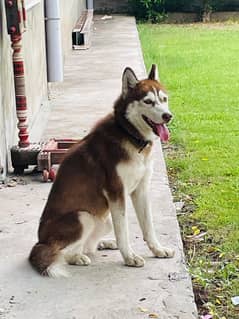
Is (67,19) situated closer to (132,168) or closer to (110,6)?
(110,6)

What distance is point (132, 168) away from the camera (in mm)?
3723

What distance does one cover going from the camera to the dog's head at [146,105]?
3.60 metres

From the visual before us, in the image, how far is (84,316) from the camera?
3.28 meters

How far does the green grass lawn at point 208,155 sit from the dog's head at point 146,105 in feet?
2.86

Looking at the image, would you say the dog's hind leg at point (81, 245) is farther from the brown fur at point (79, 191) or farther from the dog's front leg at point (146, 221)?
the dog's front leg at point (146, 221)

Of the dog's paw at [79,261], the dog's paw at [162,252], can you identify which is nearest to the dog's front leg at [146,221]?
the dog's paw at [162,252]

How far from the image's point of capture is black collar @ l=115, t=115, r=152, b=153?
371 cm

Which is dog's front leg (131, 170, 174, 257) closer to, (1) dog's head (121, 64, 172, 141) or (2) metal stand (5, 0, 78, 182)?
(1) dog's head (121, 64, 172, 141)

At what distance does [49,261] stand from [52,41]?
205 inches

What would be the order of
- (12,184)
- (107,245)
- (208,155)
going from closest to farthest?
(107,245)
(12,184)
(208,155)

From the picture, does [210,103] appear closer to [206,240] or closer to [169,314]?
[206,240]

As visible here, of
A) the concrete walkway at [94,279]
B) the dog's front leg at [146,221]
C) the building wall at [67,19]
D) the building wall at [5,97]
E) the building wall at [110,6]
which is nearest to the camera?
the concrete walkway at [94,279]

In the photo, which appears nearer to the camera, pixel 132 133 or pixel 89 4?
pixel 132 133

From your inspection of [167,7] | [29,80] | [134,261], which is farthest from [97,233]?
[167,7]
